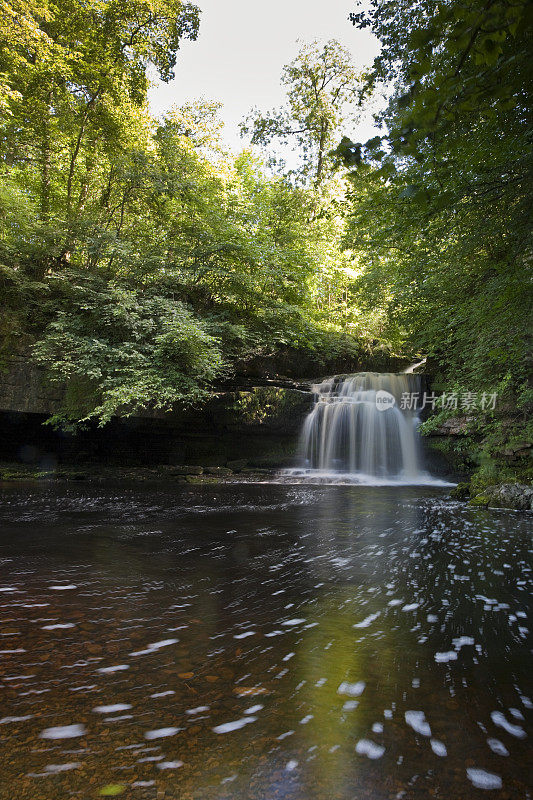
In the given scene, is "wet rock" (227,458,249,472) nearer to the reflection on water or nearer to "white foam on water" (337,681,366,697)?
the reflection on water

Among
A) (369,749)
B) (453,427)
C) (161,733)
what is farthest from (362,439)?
(161,733)

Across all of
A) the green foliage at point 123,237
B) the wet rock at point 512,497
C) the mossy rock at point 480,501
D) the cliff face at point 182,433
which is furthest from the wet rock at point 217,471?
the wet rock at point 512,497

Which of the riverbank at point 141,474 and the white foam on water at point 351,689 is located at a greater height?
the white foam on water at point 351,689

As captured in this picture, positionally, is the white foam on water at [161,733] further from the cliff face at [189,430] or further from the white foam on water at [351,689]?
the cliff face at [189,430]

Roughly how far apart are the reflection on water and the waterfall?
9.04 m

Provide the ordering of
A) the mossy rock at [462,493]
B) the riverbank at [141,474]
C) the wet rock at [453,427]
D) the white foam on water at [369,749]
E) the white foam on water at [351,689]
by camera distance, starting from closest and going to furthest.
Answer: the white foam on water at [369,749] → the white foam on water at [351,689] → the mossy rock at [462,493] → the riverbank at [141,474] → the wet rock at [453,427]

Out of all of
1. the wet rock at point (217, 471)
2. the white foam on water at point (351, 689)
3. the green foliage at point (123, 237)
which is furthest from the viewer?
the wet rock at point (217, 471)

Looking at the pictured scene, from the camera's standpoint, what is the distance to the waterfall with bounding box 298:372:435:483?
45.5ft

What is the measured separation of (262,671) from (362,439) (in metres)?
12.3

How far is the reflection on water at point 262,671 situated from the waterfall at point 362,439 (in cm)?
904

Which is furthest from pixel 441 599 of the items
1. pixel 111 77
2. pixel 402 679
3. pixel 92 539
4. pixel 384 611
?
pixel 111 77

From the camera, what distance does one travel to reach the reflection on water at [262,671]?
143 centimetres

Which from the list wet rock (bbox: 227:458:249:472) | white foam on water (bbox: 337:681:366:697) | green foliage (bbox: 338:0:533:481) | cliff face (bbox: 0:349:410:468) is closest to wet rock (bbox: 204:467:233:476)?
wet rock (bbox: 227:458:249:472)

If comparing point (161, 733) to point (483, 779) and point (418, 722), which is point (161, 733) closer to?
point (418, 722)
